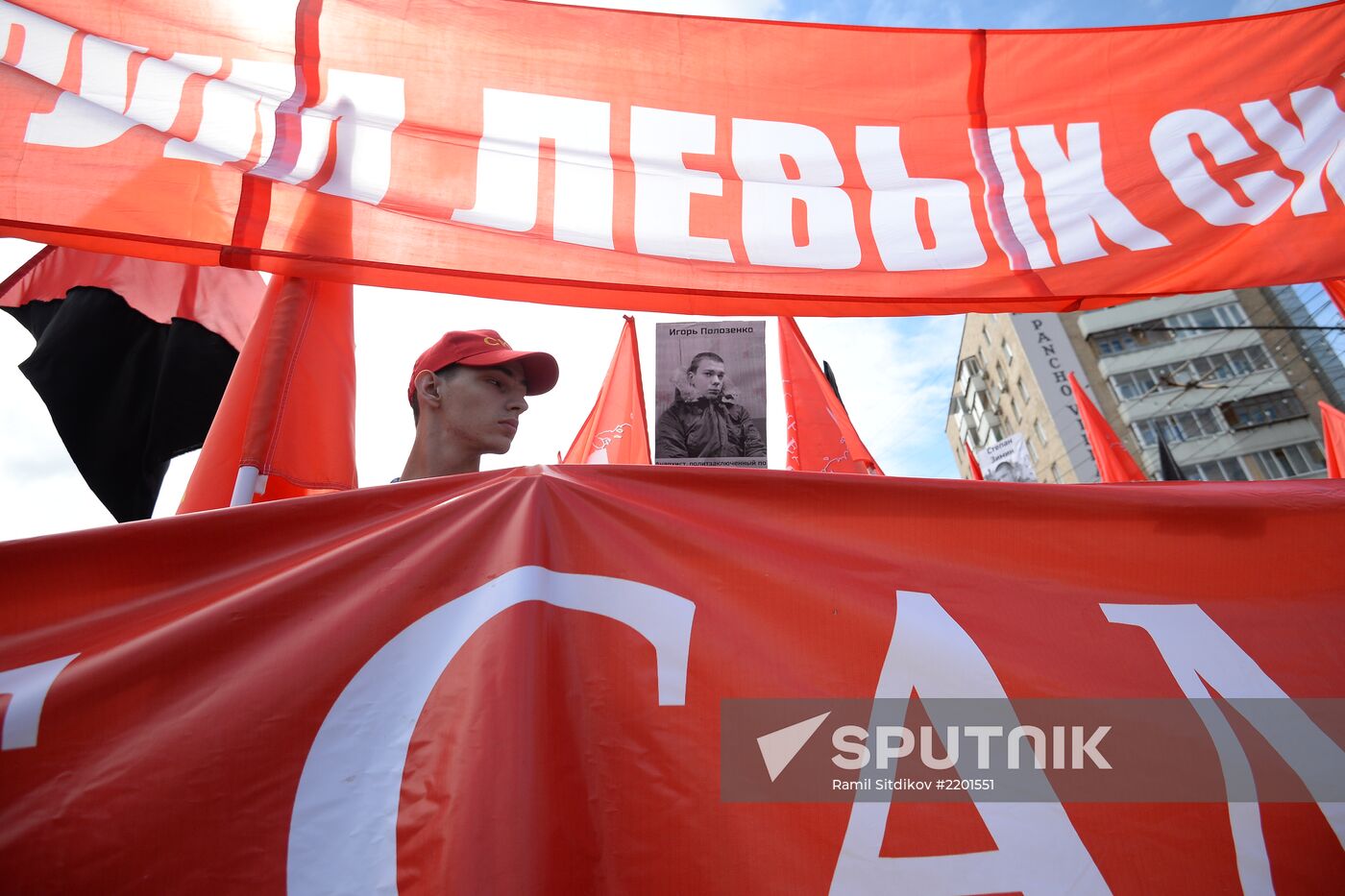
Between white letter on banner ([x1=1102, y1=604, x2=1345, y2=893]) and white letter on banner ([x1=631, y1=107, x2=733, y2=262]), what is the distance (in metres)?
1.47

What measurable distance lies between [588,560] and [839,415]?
3537mm

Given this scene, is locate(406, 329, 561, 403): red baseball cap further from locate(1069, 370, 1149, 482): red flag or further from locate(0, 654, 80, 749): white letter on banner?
locate(1069, 370, 1149, 482): red flag

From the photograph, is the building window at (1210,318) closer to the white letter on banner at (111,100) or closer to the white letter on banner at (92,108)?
the white letter on banner at (111,100)

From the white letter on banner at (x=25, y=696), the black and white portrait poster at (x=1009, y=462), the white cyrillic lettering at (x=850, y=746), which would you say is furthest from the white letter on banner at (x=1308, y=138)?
the black and white portrait poster at (x=1009, y=462)

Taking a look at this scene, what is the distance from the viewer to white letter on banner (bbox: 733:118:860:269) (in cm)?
228

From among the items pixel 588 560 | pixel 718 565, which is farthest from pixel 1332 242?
pixel 588 560

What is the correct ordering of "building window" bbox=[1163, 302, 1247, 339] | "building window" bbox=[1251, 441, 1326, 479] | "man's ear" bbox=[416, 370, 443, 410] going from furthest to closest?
"building window" bbox=[1163, 302, 1247, 339] → "building window" bbox=[1251, 441, 1326, 479] → "man's ear" bbox=[416, 370, 443, 410]

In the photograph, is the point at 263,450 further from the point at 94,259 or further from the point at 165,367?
the point at 94,259

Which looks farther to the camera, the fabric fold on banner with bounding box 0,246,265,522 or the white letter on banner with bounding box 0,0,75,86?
the fabric fold on banner with bounding box 0,246,265,522

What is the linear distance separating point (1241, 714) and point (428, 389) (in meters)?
2.23

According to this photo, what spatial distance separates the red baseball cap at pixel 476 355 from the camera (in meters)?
2.41

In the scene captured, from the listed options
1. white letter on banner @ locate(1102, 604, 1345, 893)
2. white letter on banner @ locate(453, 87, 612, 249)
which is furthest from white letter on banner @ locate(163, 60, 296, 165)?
white letter on banner @ locate(1102, 604, 1345, 893)

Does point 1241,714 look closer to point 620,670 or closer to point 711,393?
point 620,670

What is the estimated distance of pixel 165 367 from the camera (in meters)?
2.65
